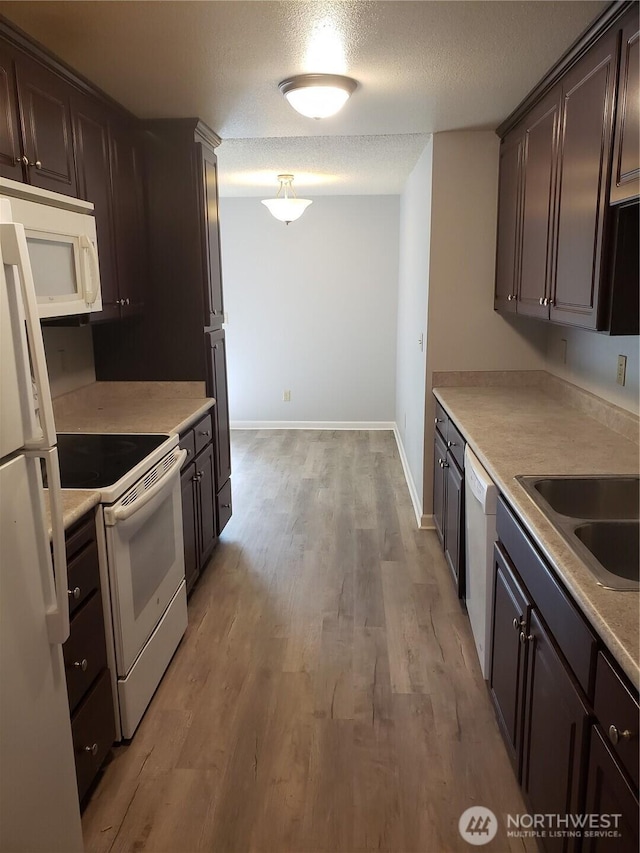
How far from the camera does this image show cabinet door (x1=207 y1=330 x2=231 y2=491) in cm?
364

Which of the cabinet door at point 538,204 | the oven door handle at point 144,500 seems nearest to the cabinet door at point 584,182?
the cabinet door at point 538,204

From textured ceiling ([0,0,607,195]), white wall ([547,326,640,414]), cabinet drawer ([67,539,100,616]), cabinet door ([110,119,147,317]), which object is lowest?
cabinet drawer ([67,539,100,616])

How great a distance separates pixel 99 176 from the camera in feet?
9.41

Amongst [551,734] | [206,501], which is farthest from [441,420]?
[551,734]

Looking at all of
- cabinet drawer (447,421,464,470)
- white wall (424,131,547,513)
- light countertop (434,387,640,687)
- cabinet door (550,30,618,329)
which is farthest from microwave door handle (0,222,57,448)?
white wall (424,131,547,513)

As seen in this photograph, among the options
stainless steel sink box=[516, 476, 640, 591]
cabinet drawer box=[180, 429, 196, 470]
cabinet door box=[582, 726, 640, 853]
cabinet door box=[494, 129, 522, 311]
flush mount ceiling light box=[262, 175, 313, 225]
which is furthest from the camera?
flush mount ceiling light box=[262, 175, 313, 225]

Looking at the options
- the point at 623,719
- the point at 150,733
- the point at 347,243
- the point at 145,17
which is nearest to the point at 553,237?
the point at 145,17

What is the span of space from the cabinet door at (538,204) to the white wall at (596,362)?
292mm

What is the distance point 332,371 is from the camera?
267 inches

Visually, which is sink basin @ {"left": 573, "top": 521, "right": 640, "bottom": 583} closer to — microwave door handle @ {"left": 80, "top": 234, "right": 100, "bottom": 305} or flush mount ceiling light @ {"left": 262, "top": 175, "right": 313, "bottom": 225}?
microwave door handle @ {"left": 80, "top": 234, "right": 100, "bottom": 305}

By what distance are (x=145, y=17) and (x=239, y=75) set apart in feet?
1.96

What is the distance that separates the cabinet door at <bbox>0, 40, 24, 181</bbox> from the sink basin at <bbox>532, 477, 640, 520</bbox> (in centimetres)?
200

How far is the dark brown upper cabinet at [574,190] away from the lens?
208cm

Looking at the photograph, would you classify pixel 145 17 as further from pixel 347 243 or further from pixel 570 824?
pixel 347 243
